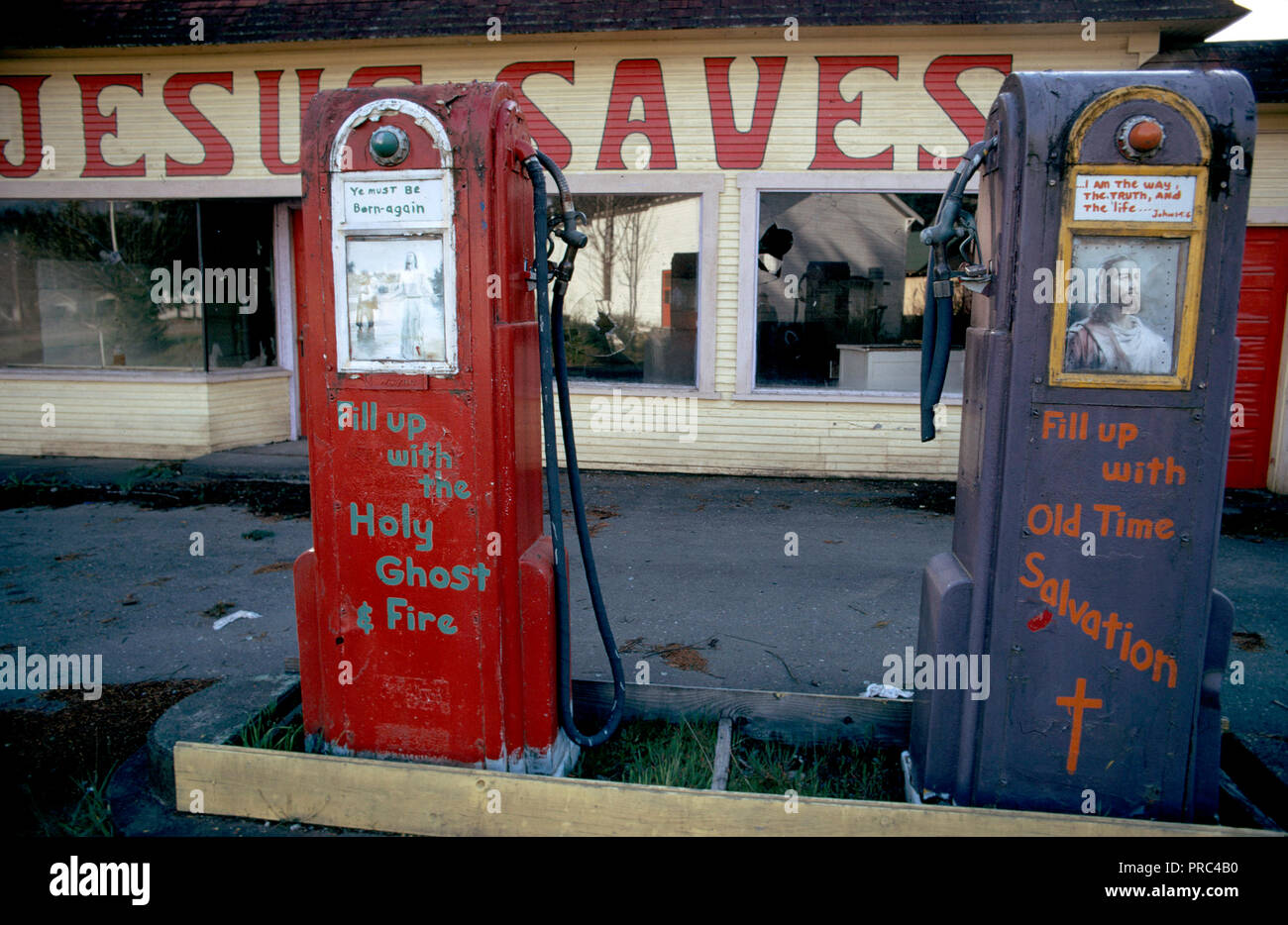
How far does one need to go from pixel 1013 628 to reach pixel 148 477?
28.0 feet

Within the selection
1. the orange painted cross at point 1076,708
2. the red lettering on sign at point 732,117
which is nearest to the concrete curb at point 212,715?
the orange painted cross at point 1076,708

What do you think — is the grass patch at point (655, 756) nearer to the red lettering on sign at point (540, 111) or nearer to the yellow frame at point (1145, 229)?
the yellow frame at point (1145, 229)

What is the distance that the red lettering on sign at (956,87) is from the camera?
815 centimetres

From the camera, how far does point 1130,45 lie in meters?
7.93

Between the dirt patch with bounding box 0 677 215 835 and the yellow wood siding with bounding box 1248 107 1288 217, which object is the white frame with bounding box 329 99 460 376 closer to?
the dirt patch with bounding box 0 677 215 835

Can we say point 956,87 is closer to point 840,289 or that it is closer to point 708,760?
point 840,289

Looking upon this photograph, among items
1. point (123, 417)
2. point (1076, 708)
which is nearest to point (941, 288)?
point (1076, 708)

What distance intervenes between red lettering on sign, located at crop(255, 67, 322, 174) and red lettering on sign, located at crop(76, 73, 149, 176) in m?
1.34

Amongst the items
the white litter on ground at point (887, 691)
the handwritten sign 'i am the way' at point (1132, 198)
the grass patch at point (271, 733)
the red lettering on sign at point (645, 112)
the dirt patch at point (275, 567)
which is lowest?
the dirt patch at point (275, 567)

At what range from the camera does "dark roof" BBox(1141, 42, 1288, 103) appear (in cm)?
757

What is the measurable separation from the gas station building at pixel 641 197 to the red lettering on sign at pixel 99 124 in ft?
0.08

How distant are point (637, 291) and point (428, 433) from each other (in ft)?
20.5

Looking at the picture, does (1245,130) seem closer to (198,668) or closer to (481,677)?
(481,677)

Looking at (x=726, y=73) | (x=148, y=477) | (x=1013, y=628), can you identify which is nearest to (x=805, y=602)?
(x=1013, y=628)
